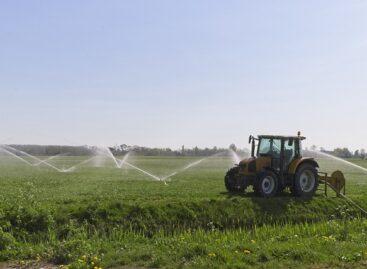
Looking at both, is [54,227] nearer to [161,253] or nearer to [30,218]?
[30,218]

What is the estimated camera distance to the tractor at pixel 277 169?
21641 millimetres

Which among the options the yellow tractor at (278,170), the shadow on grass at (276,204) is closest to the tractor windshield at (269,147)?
the yellow tractor at (278,170)

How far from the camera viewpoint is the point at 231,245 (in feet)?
42.0

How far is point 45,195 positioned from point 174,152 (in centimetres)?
8262

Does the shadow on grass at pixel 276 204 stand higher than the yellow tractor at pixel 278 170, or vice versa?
the yellow tractor at pixel 278 170

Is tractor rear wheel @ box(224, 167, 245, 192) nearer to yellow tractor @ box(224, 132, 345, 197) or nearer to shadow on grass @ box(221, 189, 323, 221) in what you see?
yellow tractor @ box(224, 132, 345, 197)

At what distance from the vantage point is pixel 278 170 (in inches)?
869

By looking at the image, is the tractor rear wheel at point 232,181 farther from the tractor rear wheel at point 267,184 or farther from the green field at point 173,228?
the tractor rear wheel at point 267,184

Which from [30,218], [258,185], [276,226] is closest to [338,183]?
[258,185]

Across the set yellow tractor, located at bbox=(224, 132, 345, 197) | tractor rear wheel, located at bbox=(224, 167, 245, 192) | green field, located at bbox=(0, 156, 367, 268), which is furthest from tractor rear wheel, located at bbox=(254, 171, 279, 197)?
tractor rear wheel, located at bbox=(224, 167, 245, 192)

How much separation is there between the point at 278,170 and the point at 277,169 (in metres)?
0.06

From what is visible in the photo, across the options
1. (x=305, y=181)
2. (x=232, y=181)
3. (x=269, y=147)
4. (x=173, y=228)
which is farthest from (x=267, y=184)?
(x=173, y=228)

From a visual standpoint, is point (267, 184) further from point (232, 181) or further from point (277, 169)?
point (232, 181)

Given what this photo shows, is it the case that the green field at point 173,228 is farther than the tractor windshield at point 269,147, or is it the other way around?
the tractor windshield at point 269,147
